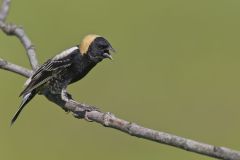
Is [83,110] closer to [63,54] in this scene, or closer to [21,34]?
[63,54]

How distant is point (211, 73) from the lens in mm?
4355

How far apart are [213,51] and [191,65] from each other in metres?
0.23

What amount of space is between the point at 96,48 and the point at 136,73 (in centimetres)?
191

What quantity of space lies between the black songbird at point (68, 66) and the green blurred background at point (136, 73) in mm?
1051

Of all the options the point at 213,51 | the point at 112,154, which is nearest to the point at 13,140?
the point at 112,154

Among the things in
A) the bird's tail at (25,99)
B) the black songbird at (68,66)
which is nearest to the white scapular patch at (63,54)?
the black songbird at (68,66)

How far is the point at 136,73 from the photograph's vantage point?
4285 mm

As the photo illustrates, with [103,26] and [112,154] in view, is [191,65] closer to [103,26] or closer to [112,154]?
[103,26]

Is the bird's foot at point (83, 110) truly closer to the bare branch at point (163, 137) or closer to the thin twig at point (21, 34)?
the bare branch at point (163, 137)

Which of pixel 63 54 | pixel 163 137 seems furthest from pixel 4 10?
pixel 163 137

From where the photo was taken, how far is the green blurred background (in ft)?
11.9

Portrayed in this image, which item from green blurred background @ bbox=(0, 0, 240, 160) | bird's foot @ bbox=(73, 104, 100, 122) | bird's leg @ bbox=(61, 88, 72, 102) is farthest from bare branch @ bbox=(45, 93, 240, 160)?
green blurred background @ bbox=(0, 0, 240, 160)

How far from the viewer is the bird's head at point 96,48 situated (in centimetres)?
238

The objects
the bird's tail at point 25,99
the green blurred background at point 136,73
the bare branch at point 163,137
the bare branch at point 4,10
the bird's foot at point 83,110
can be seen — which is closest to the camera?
the bare branch at point 163,137
